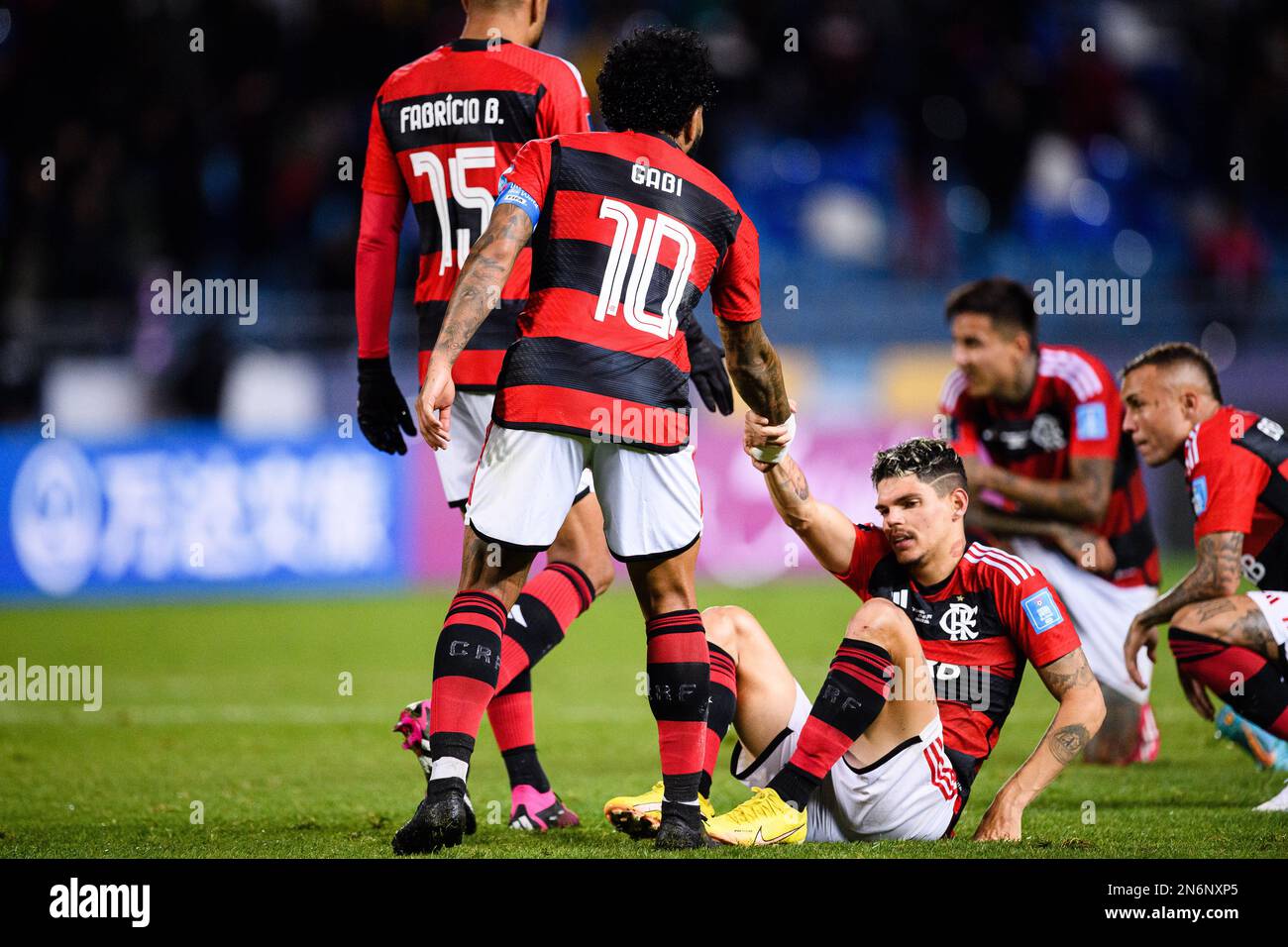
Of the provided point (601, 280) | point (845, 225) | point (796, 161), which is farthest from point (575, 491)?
point (796, 161)

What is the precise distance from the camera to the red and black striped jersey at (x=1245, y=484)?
194 inches

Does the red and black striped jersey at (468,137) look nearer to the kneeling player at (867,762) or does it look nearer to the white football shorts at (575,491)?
the white football shorts at (575,491)

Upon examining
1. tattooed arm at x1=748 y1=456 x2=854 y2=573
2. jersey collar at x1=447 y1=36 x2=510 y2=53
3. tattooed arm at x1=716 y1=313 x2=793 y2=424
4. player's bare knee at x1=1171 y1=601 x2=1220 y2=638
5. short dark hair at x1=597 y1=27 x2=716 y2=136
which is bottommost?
player's bare knee at x1=1171 y1=601 x2=1220 y2=638

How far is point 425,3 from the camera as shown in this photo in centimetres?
1568

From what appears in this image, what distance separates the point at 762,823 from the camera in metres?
3.97

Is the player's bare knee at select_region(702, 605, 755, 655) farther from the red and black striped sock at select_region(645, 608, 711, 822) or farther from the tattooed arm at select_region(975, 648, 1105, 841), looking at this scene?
the tattooed arm at select_region(975, 648, 1105, 841)

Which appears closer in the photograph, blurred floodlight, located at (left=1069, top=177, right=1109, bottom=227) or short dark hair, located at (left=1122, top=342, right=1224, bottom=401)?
short dark hair, located at (left=1122, top=342, right=1224, bottom=401)

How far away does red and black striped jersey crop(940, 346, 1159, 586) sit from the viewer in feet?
20.9

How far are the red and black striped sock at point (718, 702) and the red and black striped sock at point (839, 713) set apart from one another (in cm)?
29

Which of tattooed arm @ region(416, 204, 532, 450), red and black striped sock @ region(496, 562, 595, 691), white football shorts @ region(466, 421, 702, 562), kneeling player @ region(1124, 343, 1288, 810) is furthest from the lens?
kneeling player @ region(1124, 343, 1288, 810)

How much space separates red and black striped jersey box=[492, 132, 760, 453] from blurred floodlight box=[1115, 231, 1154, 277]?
1064cm

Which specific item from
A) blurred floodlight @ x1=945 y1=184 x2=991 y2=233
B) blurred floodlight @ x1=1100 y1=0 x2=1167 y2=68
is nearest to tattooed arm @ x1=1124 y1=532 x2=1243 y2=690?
blurred floodlight @ x1=945 y1=184 x2=991 y2=233

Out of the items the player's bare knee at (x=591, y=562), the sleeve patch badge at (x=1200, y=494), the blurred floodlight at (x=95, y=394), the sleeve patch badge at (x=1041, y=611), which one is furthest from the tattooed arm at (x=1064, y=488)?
the blurred floodlight at (x=95, y=394)
